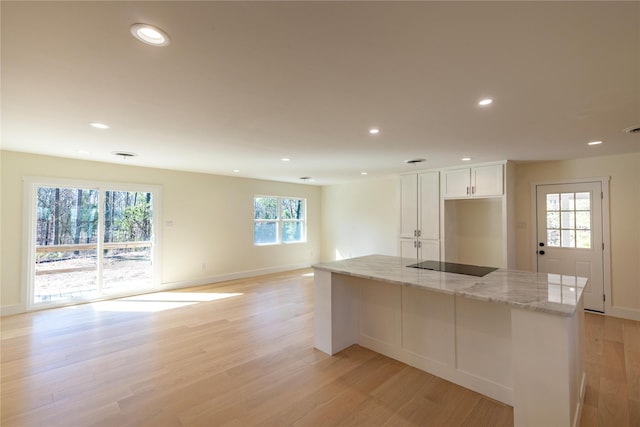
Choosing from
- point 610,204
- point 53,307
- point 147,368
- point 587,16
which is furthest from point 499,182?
point 53,307

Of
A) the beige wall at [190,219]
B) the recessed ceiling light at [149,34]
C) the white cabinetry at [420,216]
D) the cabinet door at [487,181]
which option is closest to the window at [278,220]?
the beige wall at [190,219]

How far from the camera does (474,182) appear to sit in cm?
480

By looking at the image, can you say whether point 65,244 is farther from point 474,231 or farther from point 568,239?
point 568,239

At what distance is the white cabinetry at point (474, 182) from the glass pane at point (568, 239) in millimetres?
1177

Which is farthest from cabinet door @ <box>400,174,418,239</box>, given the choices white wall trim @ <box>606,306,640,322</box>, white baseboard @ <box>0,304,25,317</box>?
white baseboard @ <box>0,304,25,317</box>

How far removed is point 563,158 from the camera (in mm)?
4305

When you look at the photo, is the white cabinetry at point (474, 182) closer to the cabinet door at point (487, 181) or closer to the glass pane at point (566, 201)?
the cabinet door at point (487, 181)

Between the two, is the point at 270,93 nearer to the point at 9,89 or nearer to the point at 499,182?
the point at 9,89

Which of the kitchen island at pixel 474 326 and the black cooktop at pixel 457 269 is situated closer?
the kitchen island at pixel 474 326

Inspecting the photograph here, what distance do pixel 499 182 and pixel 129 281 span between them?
21.5ft

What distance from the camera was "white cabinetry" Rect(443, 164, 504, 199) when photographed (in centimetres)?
454

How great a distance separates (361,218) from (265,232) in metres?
2.44

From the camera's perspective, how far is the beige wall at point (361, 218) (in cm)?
652

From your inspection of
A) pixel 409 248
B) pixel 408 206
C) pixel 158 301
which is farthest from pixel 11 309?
pixel 408 206
